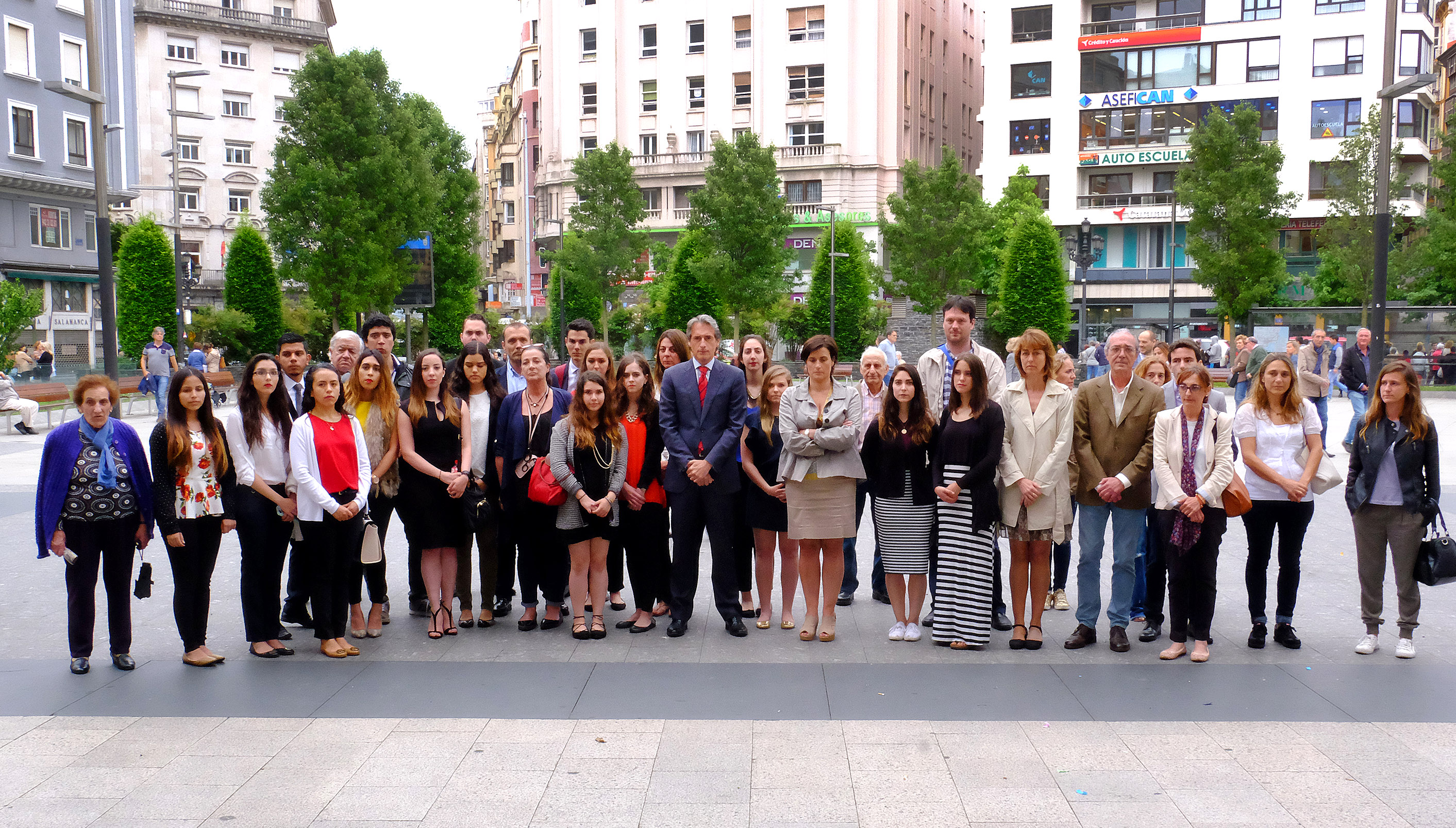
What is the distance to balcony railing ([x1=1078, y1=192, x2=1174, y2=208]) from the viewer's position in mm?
54531

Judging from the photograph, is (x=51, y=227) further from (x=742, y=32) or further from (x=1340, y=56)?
(x=1340, y=56)

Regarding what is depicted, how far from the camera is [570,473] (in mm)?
7117

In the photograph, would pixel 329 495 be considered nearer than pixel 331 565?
Yes

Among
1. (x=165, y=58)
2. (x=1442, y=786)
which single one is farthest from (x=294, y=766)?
(x=165, y=58)

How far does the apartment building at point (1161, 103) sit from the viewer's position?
51.1 meters

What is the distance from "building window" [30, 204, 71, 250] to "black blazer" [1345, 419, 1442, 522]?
154ft

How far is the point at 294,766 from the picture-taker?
16.5 ft

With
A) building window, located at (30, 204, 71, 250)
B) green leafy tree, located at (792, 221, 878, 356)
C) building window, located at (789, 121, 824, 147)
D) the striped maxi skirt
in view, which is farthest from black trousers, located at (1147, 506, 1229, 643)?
building window, located at (789, 121, 824, 147)

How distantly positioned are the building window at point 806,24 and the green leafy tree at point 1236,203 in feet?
83.7

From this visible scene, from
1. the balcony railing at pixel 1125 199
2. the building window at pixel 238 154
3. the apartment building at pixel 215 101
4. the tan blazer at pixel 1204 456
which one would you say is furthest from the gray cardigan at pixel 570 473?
the building window at pixel 238 154

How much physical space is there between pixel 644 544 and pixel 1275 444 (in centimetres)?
404

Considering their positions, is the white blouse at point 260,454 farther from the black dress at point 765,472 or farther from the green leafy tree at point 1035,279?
the green leafy tree at point 1035,279

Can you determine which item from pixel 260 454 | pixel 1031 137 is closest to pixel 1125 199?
pixel 1031 137

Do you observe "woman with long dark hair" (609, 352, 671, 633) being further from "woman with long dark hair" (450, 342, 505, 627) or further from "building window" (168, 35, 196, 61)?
"building window" (168, 35, 196, 61)
